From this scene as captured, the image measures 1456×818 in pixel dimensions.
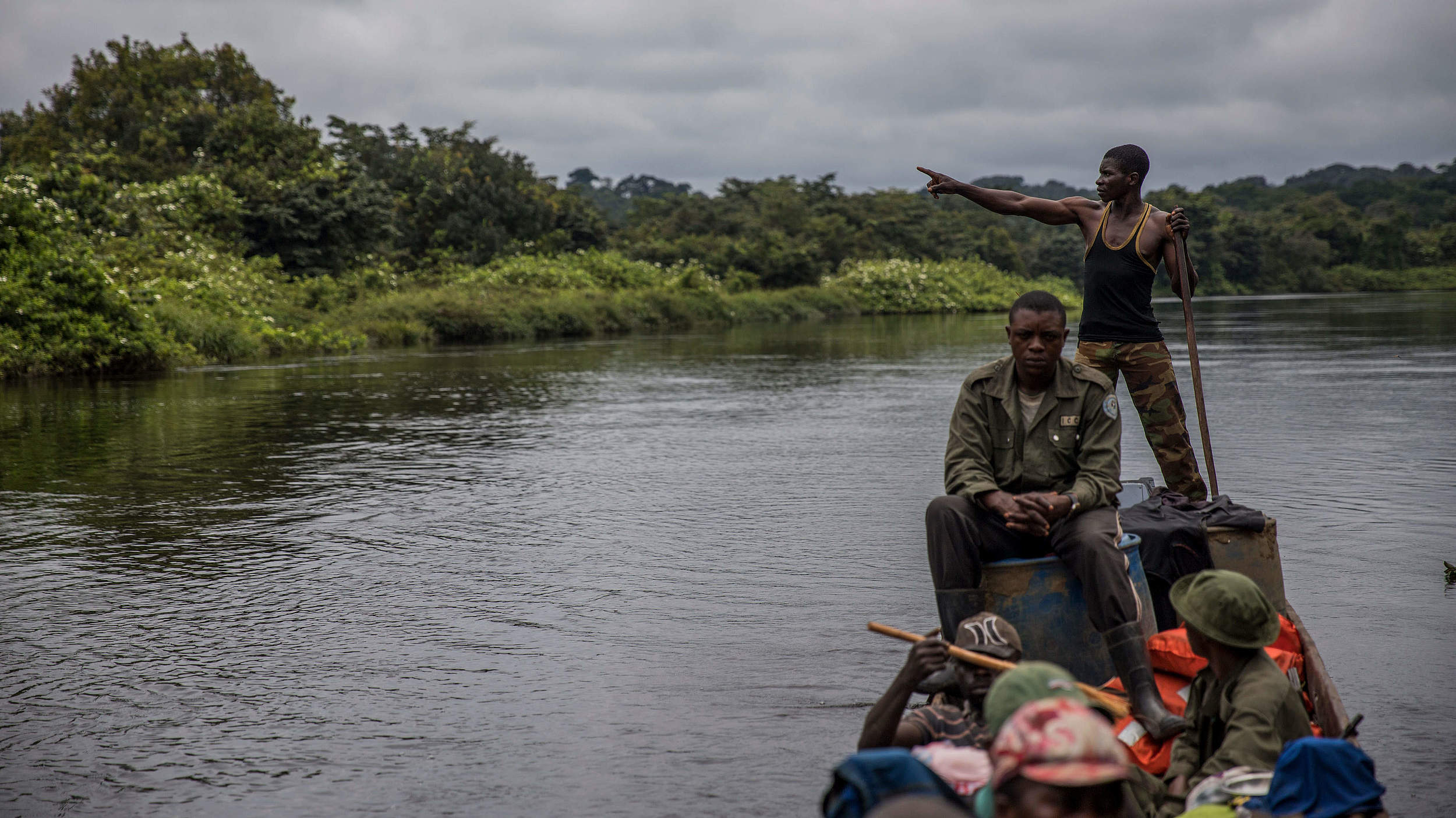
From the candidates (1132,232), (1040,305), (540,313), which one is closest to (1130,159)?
(1132,232)

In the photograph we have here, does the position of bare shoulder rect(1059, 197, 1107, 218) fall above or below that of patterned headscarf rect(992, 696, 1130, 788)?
above

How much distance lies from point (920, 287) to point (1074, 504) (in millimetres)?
60197

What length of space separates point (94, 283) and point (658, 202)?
60.6 meters

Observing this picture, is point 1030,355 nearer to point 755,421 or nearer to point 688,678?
point 688,678

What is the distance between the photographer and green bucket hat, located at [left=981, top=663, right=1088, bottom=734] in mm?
2568

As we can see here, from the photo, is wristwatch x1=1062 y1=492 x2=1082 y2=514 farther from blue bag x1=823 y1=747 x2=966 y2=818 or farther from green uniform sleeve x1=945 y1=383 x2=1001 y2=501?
blue bag x1=823 y1=747 x2=966 y2=818

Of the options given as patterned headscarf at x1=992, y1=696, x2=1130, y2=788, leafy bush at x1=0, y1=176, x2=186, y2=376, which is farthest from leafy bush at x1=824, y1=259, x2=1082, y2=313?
patterned headscarf at x1=992, y1=696, x2=1130, y2=788

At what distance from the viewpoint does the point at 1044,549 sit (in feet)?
14.0

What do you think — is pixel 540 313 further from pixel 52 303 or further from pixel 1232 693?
pixel 1232 693

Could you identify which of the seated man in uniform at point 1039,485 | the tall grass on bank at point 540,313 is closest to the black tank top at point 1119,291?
the seated man in uniform at point 1039,485

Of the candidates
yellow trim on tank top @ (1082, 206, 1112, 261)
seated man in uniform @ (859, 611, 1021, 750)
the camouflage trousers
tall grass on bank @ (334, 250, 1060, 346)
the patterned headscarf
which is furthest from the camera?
tall grass on bank @ (334, 250, 1060, 346)

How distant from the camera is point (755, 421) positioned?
551 inches

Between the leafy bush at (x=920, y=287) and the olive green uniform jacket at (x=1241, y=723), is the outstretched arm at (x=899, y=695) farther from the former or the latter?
the leafy bush at (x=920, y=287)

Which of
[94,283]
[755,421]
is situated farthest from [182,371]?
[755,421]
